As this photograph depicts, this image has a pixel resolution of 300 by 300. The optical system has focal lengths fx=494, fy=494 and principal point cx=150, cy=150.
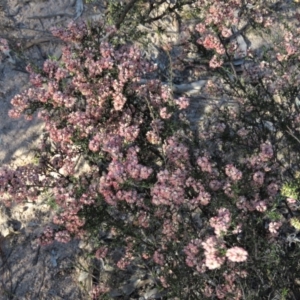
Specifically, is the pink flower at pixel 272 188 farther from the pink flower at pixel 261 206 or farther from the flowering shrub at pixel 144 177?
the pink flower at pixel 261 206

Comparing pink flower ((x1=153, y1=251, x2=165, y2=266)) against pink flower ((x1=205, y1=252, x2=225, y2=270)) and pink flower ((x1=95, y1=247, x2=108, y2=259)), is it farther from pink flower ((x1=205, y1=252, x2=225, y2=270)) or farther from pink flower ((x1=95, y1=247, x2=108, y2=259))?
pink flower ((x1=205, y1=252, x2=225, y2=270))

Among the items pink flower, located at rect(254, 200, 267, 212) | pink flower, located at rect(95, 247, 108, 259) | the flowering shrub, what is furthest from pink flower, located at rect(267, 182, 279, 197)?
pink flower, located at rect(95, 247, 108, 259)

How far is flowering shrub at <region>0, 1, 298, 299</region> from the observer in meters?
4.25

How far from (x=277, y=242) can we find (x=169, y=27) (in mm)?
4487

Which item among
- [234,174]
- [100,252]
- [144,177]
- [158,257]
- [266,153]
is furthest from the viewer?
[100,252]

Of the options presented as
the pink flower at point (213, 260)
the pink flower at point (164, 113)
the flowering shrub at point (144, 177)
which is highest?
the pink flower at point (164, 113)

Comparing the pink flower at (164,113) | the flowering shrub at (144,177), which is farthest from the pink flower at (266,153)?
the pink flower at (164,113)

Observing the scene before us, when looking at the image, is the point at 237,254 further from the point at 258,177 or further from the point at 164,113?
the point at 164,113

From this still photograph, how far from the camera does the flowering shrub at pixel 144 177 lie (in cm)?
425

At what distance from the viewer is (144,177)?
409 centimetres

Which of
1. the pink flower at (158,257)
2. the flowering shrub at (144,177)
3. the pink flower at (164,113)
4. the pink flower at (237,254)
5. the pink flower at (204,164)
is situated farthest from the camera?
the pink flower at (158,257)

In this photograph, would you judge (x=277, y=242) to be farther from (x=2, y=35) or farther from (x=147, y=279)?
(x=2, y=35)

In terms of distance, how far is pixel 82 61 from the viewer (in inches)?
187

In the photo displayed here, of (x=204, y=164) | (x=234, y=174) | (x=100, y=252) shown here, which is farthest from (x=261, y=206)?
(x=100, y=252)
